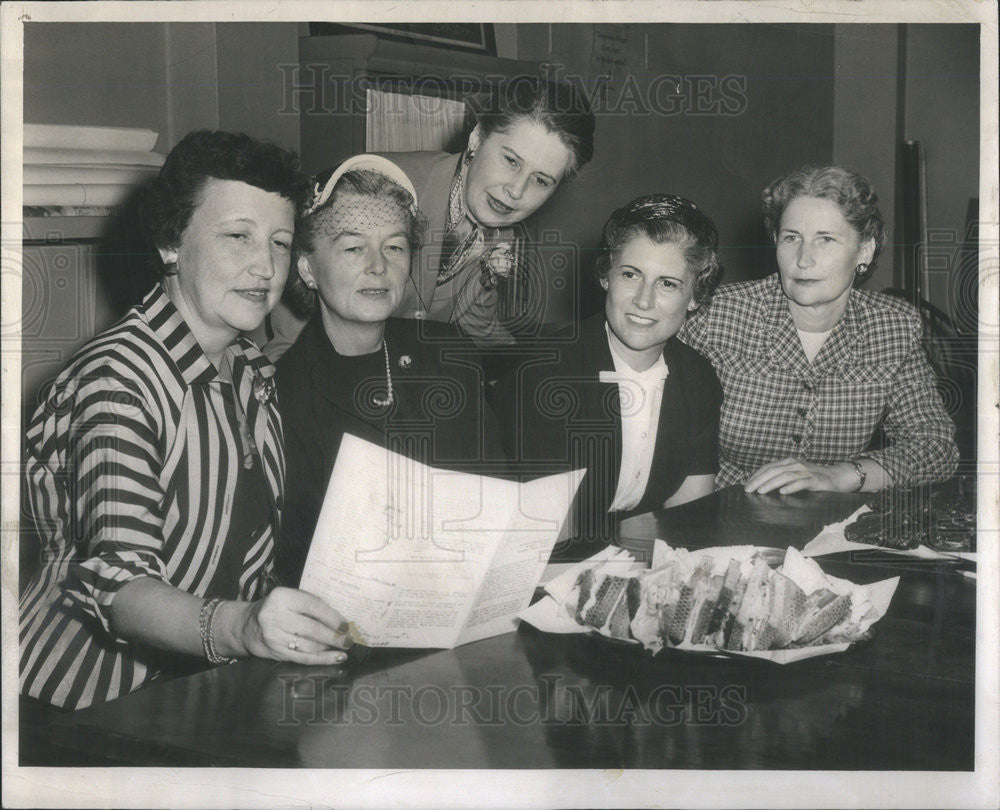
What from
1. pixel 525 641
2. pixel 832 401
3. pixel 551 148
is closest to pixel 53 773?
pixel 525 641

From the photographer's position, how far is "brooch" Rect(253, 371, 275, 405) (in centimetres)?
119

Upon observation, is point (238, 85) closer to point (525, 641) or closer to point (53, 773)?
point (525, 641)

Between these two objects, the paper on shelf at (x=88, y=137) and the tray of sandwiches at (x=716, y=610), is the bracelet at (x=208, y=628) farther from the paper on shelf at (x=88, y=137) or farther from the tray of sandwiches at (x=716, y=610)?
the paper on shelf at (x=88, y=137)

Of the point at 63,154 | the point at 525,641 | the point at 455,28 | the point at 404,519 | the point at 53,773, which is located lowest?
the point at 53,773

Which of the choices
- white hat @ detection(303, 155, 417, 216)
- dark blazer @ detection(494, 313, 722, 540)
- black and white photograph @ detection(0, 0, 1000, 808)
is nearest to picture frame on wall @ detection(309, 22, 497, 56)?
black and white photograph @ detection(0, 0, 1000, 808)

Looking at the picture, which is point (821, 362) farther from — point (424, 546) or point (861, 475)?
point (424, 546)

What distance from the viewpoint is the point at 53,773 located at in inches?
47.0

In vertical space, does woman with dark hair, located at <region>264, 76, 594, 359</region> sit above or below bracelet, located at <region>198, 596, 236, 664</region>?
above

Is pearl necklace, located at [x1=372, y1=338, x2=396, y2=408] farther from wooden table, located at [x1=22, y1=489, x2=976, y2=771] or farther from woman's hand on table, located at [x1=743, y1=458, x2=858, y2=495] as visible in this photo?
woman's hand on table, located at [x1=743, y1=458, x2=858, y2=495]

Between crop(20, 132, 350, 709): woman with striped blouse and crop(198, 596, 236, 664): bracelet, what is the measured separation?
0.03 meters

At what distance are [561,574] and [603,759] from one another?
8.3 inches

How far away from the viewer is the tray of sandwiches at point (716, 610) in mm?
978

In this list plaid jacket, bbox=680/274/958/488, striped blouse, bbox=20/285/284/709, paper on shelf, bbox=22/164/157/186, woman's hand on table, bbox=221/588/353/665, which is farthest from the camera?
plaid jacket, bbox=680/274/958/488

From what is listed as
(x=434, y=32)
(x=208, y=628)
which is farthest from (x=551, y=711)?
(x=434, y=32)
